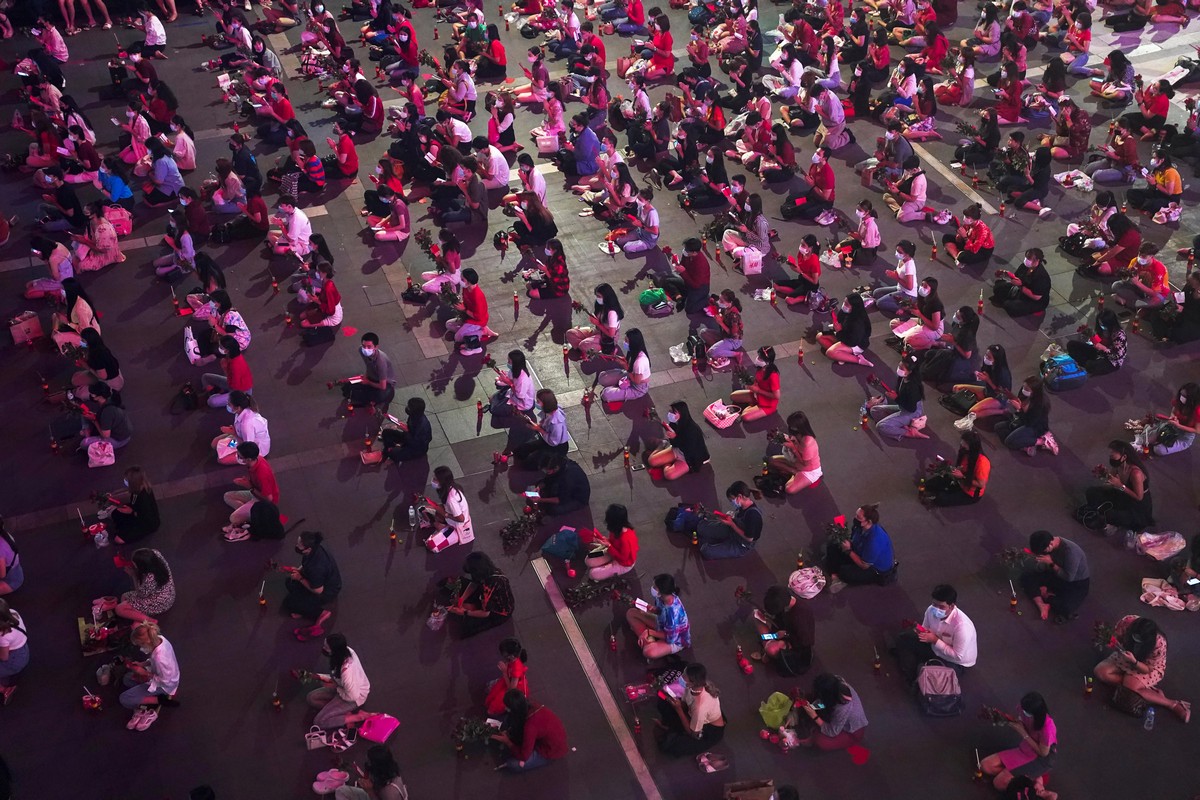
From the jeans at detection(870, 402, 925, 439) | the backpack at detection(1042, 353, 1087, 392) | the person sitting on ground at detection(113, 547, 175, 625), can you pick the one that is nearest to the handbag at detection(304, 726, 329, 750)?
the person sitting on ground at detection(113, 547, 175, 625)

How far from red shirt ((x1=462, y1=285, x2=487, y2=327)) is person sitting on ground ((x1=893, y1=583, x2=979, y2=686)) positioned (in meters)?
7.97

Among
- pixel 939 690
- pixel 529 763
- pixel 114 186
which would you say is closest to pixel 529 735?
pixel 529 763

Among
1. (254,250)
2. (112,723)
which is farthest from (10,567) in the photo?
(254,250)

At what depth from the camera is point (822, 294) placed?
18.3m

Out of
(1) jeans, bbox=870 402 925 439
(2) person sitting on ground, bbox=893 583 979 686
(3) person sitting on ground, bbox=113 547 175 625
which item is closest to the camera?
(2) person sitting on ground, bbox=893 583 979 686

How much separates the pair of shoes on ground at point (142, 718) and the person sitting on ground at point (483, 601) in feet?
11.2

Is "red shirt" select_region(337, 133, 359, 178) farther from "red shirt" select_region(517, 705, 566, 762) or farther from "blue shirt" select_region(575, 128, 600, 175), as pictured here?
"red shirt" select_region(517, 705, 566, 762)

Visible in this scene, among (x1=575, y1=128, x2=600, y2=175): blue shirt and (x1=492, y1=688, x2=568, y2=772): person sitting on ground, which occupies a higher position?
(x1=575, y1=128, x2=600, y2=175): blue shirt

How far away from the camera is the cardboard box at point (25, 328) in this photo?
57.7 feet

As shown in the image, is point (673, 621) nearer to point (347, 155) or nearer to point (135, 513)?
point (135, 513)

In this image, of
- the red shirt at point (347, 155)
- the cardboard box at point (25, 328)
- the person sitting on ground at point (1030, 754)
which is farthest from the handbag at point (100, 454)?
the person sitting on ground at point (1030, 754)

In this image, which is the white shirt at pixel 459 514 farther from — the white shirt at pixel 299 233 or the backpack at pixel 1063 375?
the backpack at pixel 1063 375

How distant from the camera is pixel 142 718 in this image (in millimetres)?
12484

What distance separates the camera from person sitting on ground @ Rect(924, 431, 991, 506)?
14.5 m
